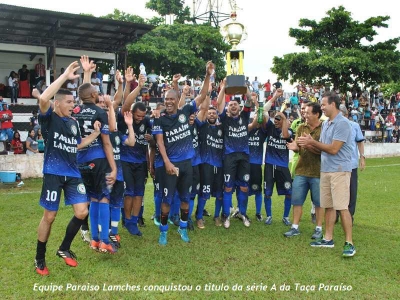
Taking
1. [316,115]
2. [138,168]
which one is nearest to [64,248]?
[138,168]

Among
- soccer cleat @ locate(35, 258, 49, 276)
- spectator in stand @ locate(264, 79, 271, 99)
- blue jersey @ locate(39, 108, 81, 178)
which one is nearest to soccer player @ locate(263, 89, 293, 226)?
blue jersey @ locate(39, 108, 81, 178)

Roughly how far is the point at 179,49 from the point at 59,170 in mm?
26512

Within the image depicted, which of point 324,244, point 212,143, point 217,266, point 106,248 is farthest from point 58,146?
point 324,244

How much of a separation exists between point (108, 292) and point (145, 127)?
10.7 feet

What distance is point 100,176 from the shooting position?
568 cm

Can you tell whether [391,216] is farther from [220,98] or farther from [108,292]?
[108,292]

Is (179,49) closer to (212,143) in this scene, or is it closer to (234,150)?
(212,143)

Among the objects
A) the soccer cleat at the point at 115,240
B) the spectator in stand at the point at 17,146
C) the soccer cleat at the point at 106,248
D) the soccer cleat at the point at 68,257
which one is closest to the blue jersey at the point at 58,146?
the soccer cleat at the point at 68,257

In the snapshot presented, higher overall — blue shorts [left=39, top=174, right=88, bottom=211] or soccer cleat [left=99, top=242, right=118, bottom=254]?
blue shorts [left=39, top=174, right=88, bottom=211]

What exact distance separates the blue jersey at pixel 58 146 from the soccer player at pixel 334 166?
10.7 ft

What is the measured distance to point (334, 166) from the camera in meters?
5.93

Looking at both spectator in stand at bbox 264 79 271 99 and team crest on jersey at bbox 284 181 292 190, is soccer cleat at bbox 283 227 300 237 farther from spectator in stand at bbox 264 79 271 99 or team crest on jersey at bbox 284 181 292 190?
spectator in stand at bbox 264 79 271 99

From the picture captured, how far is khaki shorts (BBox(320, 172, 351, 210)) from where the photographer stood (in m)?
5.76

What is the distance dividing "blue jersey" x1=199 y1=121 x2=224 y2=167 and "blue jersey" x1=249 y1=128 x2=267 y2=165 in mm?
706
